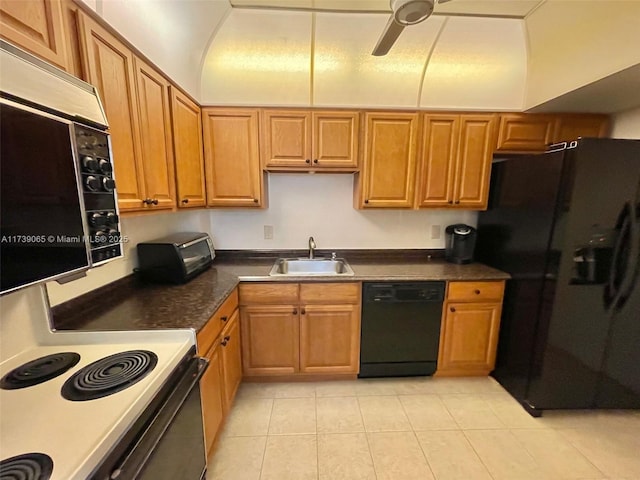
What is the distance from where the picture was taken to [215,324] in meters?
1.55

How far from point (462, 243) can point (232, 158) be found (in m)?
2.09

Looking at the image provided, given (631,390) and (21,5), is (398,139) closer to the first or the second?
(21,5)

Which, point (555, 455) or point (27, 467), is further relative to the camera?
point (555, 455)

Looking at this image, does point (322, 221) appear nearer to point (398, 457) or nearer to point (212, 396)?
point (212, 396)

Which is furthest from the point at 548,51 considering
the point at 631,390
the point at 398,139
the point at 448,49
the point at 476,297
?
the point at 631,390

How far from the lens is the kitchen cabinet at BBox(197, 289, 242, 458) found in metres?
1.43

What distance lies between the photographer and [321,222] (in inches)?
105

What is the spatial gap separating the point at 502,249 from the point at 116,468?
8.51 ft

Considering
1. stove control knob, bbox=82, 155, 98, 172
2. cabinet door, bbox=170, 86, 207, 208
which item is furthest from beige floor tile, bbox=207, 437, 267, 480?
stove control knob, bbox=82, 155, 98, 172

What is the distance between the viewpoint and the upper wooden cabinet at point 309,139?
→ 87.4 inches

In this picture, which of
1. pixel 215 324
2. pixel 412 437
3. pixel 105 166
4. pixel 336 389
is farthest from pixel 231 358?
pixel 105 166

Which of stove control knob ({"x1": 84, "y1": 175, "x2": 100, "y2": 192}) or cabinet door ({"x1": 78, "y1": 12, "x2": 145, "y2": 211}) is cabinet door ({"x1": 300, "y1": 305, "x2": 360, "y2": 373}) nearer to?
cabinet door ({"x1": 78, "y1": 12, "x2": 145, "y2": 211})

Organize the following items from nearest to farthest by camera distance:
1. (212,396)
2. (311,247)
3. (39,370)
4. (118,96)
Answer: (39,370), (118,96), (212,396), (311,247)

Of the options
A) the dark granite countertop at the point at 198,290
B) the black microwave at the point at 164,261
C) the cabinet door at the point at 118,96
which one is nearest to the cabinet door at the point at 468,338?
the dark granite countertop at the point at 198,290
